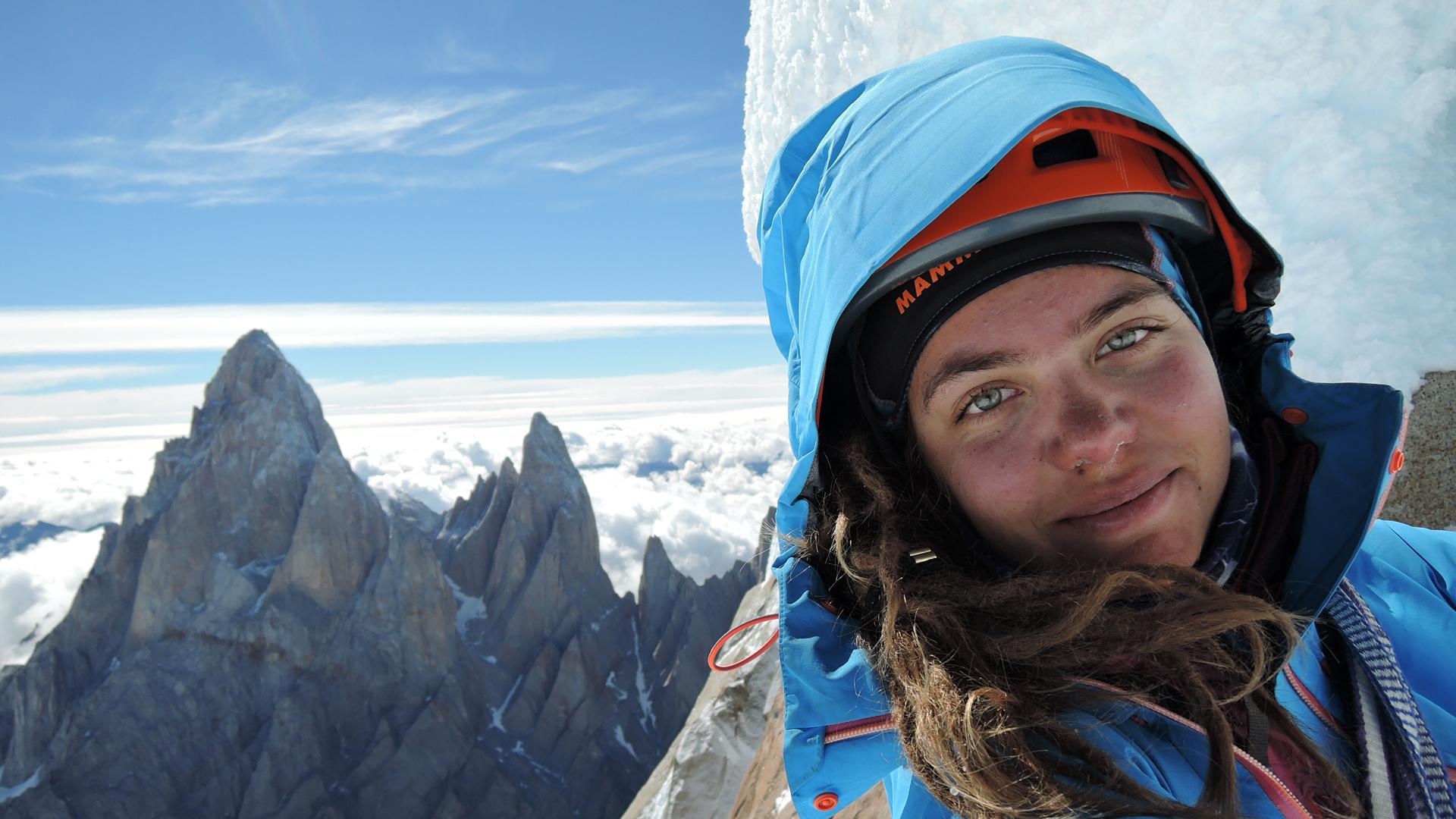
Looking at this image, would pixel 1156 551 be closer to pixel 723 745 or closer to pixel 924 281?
pixel 924 281

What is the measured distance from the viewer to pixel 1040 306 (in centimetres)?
152

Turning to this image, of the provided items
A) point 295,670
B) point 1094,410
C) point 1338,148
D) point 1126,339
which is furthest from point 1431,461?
point 295,670

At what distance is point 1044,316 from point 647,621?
72.1 metres

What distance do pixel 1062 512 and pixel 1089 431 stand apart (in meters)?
0.17

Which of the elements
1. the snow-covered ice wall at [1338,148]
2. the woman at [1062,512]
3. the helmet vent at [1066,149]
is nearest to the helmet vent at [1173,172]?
the woman at [1062,512]

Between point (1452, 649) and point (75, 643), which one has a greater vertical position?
point (1452, 649)

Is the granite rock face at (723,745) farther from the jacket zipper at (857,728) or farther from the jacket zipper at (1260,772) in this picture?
the jacket zipper at (1260,772)

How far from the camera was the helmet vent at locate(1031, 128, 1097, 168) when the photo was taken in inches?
61.4

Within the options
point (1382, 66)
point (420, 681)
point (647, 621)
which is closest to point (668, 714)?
point (647, 621)

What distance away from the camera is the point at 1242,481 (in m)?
1.64

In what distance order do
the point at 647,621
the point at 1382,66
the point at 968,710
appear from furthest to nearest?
1. the point at 647,621
2. the point at 1382,66
3. the point at 968,710

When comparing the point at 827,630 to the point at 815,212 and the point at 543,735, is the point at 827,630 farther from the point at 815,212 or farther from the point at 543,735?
the point at 543,735

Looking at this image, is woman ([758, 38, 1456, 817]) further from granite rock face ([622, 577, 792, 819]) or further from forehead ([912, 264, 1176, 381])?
granite rock face ([622, 577, 792, 819])

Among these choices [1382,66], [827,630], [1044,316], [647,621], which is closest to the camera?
[1044,316]
